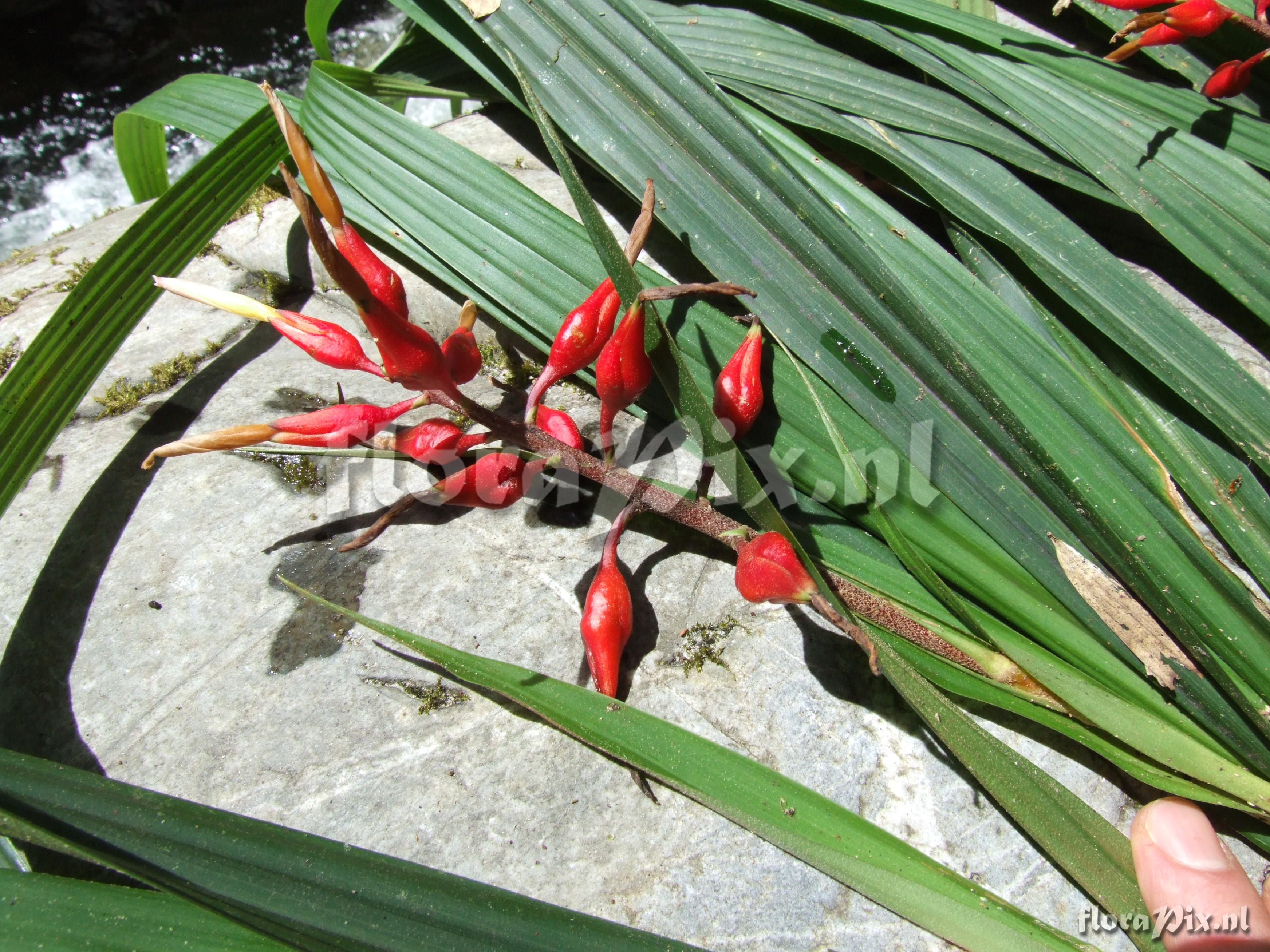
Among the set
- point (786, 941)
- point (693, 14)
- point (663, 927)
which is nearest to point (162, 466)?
point (663, 927)

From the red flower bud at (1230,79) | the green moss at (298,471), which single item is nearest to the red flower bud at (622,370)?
the green moss at (298,471)

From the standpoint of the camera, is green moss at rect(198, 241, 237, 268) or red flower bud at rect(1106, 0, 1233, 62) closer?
red flower bud at rect(1106, 0, 1233, 62)

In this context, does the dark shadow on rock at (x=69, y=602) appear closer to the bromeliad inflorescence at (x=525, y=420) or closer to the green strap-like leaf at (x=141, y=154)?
the bromeliad inflorescence at (x=525, y=420)

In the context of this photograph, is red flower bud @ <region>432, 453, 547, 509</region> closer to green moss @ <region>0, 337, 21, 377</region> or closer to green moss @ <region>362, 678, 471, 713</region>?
green moss @ <region>362, 678, 471, 713</region>

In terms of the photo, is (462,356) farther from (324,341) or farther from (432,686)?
(432,686)

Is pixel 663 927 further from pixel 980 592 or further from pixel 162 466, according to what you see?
pixel 162 466

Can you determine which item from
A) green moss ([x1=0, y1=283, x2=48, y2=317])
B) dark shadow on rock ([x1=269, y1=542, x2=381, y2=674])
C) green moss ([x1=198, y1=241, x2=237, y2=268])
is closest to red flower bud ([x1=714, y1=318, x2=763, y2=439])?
dark shadow on rock ([x1=269, y1=542, x2=381, y2=674])
